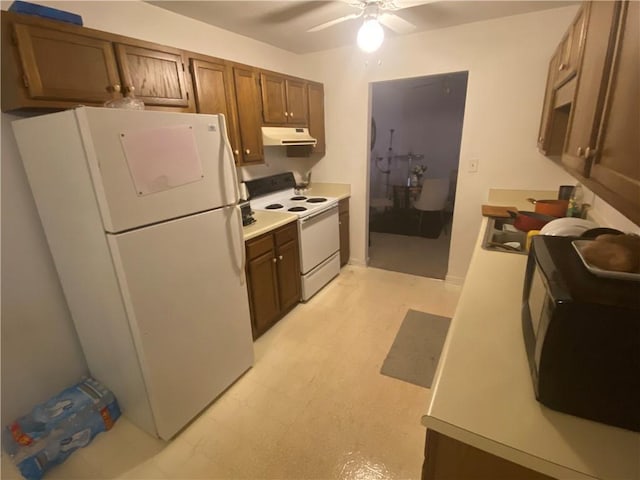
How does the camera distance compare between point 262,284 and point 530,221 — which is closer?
point 530,221

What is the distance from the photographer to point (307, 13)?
7.41 feet

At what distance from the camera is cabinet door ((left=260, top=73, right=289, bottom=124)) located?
2.61 meters

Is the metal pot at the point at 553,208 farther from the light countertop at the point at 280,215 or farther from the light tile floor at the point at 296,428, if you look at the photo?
the light countertop at the point at 280,215

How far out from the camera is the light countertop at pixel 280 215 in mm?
2271

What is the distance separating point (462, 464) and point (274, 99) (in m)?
2.80

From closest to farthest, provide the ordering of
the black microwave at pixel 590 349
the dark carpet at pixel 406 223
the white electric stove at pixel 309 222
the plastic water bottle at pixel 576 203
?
1. the black microwave at pixel 590 349
2. the plastic water bottle at pixel 576 203
3. the white electric stove at pixel 309 222
4. the dark carpet at pixel 406 223

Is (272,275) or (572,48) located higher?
(572,48)

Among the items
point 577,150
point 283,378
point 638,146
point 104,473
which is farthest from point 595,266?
point 104,473

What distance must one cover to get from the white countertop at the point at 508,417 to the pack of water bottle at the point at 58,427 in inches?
74.6

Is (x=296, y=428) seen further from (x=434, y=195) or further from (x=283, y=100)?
(x=434, y=195)

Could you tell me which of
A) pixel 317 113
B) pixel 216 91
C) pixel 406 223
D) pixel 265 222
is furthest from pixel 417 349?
pixel 406 223

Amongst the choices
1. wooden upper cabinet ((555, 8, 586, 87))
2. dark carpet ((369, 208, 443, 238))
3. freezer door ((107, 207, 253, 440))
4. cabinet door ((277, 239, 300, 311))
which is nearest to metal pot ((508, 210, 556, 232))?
wooden upper cabinet ((555, 8, 586, 87))

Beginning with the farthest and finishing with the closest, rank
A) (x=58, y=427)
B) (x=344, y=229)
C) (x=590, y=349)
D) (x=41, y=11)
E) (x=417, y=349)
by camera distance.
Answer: (x=344, y=229) < (x=417, y=349) < (x=58, y=427) < (x=41, y=11) < (x=590, y=349)

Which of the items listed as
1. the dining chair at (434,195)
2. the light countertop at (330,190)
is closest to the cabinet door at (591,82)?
the light countertop at (330,190)
